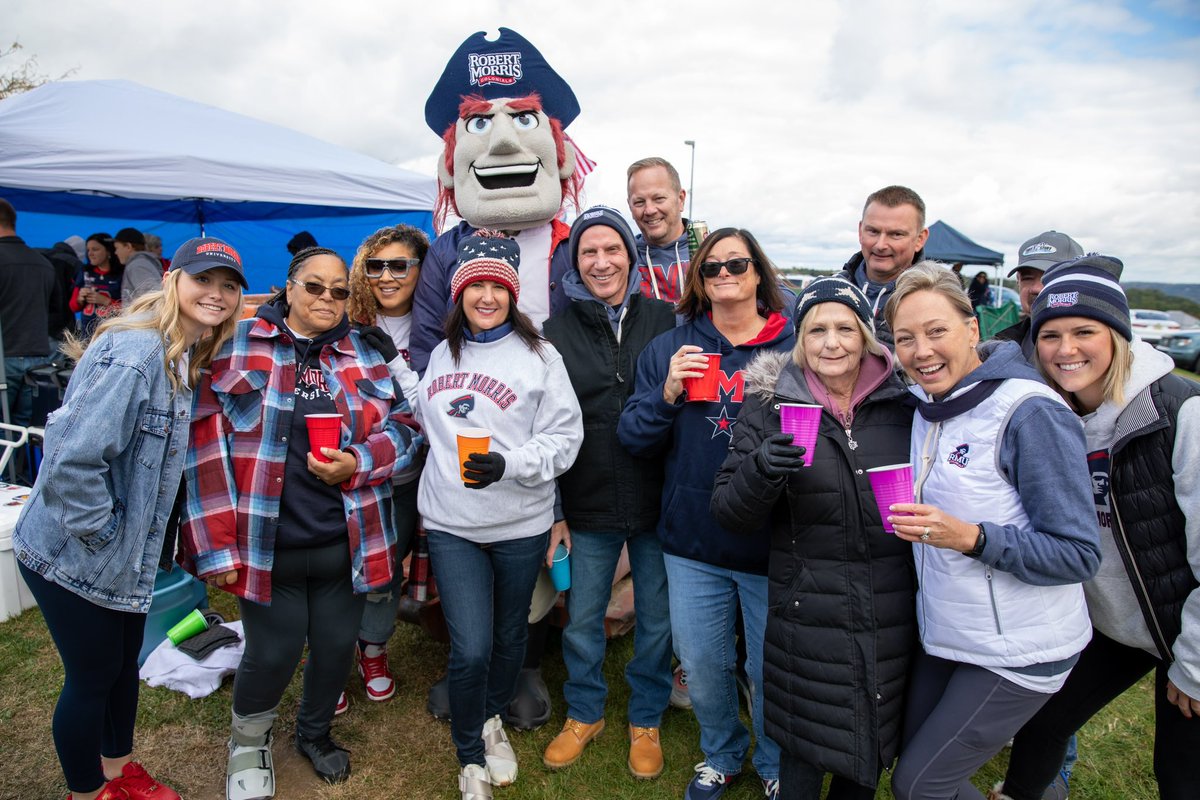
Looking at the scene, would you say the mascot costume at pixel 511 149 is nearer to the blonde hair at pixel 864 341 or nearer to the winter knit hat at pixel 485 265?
the winter knit hat at pixel 485 265

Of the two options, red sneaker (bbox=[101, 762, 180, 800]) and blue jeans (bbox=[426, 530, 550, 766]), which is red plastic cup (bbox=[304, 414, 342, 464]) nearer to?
blue jeans (bbox=[426, 530, 550, 766])

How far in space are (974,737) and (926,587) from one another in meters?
0.42

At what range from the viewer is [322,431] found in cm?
246

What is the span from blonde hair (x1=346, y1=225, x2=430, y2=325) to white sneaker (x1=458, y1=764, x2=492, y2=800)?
2.00 metres

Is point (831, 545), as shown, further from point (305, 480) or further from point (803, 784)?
point (305, 480)

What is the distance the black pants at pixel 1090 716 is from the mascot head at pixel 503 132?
10.1 ft

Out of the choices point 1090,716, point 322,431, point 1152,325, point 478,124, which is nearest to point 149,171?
point 478,124

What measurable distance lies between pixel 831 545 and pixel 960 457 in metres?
0.45

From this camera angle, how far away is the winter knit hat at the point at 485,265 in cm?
275

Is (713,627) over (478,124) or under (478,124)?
under

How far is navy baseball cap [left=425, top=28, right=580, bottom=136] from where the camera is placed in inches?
149

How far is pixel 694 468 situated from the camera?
2.63 m

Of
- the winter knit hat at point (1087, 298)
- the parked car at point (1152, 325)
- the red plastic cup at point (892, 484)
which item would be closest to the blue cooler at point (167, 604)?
the red plastic cup at point (892, 484)

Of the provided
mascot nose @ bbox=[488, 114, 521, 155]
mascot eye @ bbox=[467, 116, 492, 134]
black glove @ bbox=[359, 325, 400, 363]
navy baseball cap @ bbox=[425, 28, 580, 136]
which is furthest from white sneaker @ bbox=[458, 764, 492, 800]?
navy baseball cap @ bbox=[425, 28, 580, 136]
